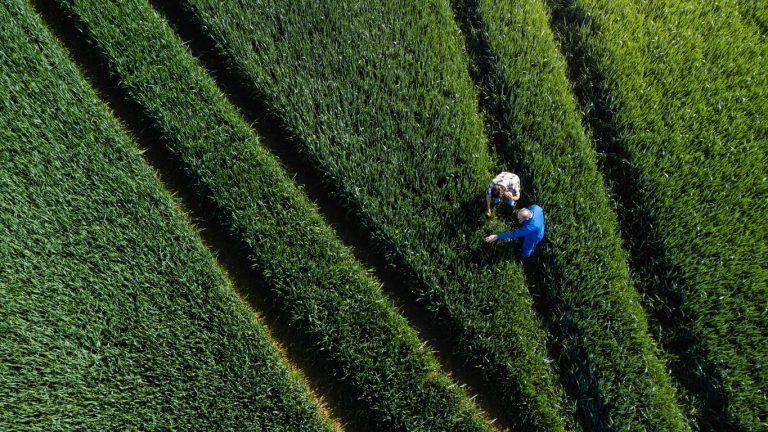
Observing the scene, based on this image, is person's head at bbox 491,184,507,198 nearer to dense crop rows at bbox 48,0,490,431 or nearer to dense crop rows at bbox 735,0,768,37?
dense crop rows at bbox 48,0,490,431

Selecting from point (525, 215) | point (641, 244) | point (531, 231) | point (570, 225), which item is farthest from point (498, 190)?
point (641, 244)

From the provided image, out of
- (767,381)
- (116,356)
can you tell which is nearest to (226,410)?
(116,356)

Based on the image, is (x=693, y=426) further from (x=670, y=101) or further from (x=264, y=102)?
(x=264, y=102)

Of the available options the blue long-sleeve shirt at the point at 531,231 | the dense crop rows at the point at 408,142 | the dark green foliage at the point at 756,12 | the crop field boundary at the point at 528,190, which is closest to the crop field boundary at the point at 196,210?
the dense crop rows at the point at 408,142

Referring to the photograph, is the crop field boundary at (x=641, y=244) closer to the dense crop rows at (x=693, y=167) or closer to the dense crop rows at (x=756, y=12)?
the dense crop rows at (x=693, y=167)

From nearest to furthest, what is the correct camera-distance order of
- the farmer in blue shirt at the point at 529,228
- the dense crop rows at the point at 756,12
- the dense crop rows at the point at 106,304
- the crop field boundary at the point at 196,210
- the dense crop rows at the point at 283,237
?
the dense crop rows at the point at 106,304, the farmer in blue shirt at the point at 529,228, the dense crop rows at the point at 283,237, the crop field boundary at the point at 196,210, the dense crop rows at the point at 756,12

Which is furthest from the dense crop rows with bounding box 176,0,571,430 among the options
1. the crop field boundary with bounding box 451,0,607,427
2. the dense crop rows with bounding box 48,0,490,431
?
the dense crop rows with bounding box 48,0,490,431
